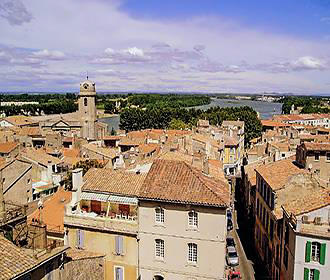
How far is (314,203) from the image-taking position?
1136 inches

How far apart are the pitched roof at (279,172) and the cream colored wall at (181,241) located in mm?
10573

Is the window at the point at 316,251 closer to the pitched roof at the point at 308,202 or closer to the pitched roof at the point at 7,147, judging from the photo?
the pitched roof at the point at 308,202

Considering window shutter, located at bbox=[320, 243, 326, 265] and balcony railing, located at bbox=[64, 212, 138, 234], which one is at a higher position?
balcony railing, located at bbox=[64, 212, 138, 234]

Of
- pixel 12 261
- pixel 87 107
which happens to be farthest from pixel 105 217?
pixel 87 107

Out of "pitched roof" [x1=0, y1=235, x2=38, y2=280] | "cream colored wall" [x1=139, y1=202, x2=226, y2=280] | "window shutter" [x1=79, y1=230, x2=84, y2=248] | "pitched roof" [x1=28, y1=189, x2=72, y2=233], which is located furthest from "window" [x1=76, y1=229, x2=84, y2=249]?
"pitched roof" [x1=0, y1=235, x2=38, y2=280]

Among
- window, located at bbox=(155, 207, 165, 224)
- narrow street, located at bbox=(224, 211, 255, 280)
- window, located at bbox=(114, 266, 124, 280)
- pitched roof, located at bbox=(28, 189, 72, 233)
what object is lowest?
narrow street, located at bbox=(224, 211, 255, 280)

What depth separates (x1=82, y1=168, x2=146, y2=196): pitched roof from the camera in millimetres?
29594

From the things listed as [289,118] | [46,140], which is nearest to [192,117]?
[289,118]

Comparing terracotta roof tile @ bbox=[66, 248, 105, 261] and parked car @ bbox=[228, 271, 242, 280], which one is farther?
parked car @ bbox=[228, 271, 242, 280]

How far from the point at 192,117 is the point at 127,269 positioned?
119222mm

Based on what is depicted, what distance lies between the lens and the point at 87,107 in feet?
345

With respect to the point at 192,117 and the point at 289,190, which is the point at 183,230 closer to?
the point at 289,190

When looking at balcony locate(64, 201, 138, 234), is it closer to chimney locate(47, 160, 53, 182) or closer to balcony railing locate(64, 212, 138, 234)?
balcony railing locate(64, 212, 138, 234)

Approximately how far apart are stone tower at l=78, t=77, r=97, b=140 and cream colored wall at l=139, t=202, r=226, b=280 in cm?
7881
